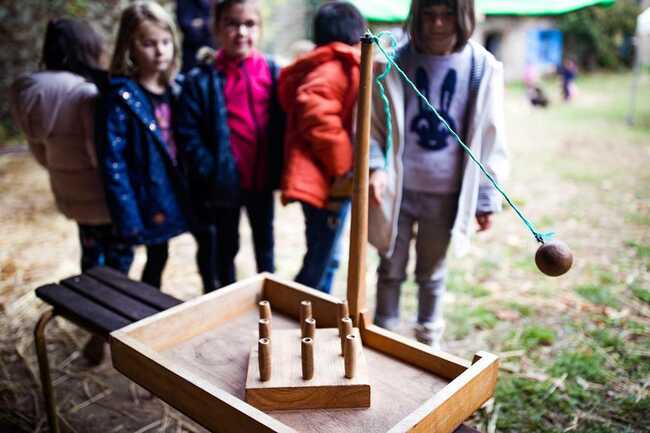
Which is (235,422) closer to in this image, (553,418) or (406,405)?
(406,405)

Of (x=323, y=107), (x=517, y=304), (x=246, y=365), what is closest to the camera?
(x=246, y=365)

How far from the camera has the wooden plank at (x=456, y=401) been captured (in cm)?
113

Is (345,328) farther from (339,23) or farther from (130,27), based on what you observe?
(130,27)

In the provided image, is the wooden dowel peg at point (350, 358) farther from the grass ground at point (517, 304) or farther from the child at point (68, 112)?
the child at point (68, 112)

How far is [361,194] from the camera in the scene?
4.71 feet

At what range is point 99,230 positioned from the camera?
2740 mm

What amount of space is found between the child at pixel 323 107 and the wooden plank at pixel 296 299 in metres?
0.64

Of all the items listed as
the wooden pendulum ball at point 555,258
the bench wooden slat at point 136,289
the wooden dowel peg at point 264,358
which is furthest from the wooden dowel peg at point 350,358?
the bench wooden slat at point 136,289

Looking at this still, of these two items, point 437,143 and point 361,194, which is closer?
point 361,194

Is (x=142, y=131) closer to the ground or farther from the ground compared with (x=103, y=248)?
farther from the ground

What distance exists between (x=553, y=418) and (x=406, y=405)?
4.14 ft

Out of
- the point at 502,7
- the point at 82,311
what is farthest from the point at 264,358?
the point at 502,7

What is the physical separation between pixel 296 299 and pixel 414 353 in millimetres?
Result: 451

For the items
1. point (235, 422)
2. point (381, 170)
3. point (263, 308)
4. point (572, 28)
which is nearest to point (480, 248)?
point (381, 170)
